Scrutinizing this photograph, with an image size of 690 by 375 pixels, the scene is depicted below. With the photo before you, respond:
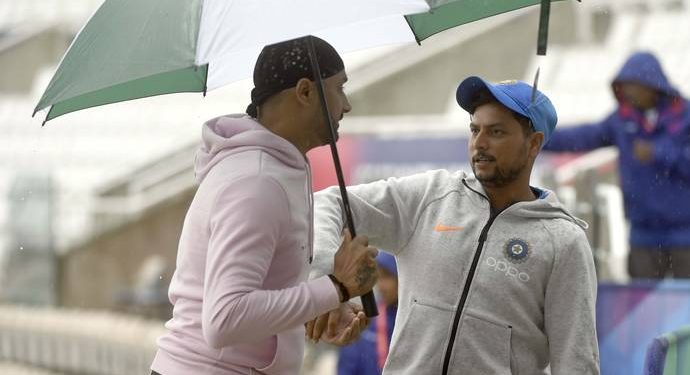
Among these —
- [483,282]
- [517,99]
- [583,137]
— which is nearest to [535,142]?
[517,99]

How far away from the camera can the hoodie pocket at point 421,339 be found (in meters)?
4.30

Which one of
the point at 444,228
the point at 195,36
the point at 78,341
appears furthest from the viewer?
the point at 78,341

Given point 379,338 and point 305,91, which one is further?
point 379,338

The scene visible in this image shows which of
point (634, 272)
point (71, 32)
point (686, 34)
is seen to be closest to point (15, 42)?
point (71, 32)

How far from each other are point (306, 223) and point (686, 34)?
41.8 feet

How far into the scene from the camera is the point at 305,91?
3895mm

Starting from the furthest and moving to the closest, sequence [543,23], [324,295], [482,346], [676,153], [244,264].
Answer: [676,153], [482,346], [543,23], [324,295], [244,264]

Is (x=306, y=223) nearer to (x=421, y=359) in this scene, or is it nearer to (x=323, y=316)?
(x=323, y=316)

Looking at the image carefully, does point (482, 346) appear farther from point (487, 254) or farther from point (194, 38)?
point (194, 38)

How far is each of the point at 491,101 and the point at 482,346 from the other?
0.70 m

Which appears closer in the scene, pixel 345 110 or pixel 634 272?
pixel 345 110

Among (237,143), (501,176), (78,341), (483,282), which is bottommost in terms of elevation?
(78,341)

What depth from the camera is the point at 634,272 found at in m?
7.91

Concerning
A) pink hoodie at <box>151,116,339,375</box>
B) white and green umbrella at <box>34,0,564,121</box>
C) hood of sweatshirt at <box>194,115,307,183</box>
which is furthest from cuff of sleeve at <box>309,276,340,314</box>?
white and green umbrella at <box>34,0,564,121</box>
